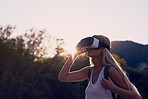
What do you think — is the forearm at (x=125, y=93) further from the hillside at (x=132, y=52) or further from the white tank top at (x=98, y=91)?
the hillside at (x=132, y=52)

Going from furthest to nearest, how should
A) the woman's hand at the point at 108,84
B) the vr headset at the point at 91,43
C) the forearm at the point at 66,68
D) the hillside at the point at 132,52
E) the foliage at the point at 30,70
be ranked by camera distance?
the hillside at the point at 132,52, the foliage at the point at 30,70, the forearm at the point at 66,68, the vr headset at the point at 91,43, the woman's hand at the point at 108,84

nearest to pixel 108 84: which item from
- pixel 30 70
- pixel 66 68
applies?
pixel 66 68

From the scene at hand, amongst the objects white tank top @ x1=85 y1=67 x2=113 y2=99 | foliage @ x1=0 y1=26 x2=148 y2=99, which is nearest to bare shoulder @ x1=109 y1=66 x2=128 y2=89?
white tank top @ x1=85 y1=67 x2=113 y2=99

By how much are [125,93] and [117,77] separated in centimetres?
18

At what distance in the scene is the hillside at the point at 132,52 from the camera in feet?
611

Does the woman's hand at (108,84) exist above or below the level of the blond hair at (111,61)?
below

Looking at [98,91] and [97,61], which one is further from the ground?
[97,61]

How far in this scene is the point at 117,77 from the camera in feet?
9.34

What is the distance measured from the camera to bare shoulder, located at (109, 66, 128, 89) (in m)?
2.85

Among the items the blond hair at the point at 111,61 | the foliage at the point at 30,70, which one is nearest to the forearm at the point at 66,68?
the blond hair at the point at 111,61

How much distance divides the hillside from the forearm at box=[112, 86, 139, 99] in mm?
186338

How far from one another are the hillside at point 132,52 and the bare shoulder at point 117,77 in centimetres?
18632

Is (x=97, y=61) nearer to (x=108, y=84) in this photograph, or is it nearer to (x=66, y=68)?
(x=108, y=84)

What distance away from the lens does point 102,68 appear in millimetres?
2963
